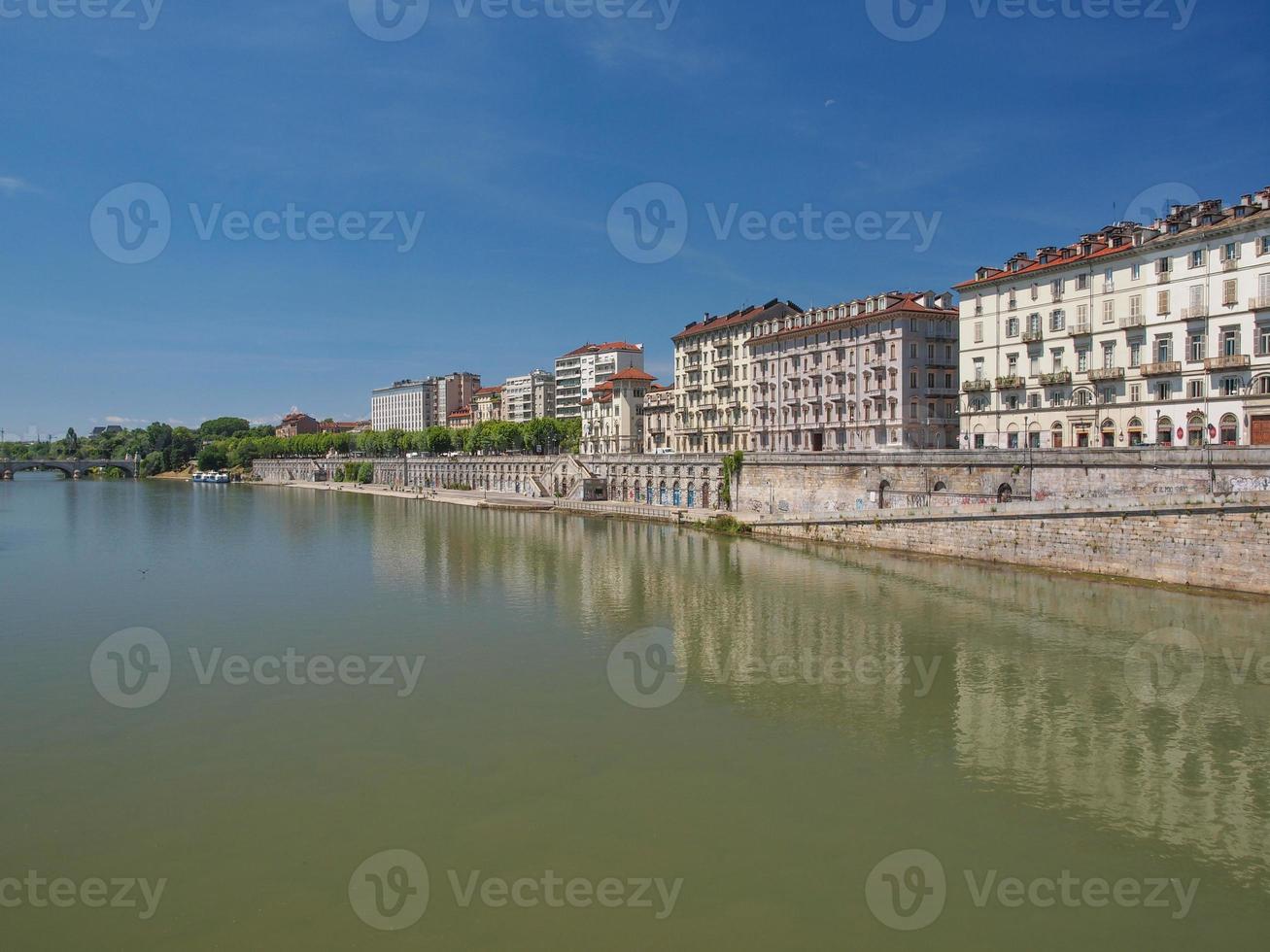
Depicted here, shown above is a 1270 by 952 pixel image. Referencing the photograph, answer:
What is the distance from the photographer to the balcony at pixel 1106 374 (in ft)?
147

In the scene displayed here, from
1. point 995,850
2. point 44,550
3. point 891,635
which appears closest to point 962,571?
point 891,635

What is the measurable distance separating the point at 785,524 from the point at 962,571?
1674 cm

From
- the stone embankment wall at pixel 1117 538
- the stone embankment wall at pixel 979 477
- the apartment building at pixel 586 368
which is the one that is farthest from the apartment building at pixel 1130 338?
the apartment building at pixel 586 368

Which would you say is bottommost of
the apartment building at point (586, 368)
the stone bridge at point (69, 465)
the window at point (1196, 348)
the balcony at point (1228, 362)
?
the stone bridge at point (69, 465)

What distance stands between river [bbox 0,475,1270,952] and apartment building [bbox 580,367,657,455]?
71.8 m

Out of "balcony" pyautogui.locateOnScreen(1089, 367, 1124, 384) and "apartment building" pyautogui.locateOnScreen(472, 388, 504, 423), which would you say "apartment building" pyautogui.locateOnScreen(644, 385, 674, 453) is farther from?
"apartment building" pyautogui.locateOnScreen(472, 388, 504, 423)

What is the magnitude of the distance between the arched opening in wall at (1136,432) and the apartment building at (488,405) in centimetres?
14505

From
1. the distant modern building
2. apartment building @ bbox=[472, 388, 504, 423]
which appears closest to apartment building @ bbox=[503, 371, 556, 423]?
apartment building @ bbox=[472, 388, 504, 423]

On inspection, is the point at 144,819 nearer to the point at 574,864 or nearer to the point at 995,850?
the point at 574,864

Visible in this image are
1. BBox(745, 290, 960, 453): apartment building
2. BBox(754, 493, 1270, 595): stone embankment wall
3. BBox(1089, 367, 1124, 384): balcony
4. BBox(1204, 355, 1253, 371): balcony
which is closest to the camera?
BBox(754, 493, 1270, 595): stone embankment wall

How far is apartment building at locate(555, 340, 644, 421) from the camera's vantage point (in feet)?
489

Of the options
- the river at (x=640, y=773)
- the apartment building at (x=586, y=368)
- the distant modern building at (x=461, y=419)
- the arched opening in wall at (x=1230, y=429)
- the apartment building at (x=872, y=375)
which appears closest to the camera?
the river at (x=640, y=773)

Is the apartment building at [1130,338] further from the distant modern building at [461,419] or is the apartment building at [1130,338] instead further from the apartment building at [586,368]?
the distant modern building at [461,419]

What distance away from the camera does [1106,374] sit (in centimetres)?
4528
